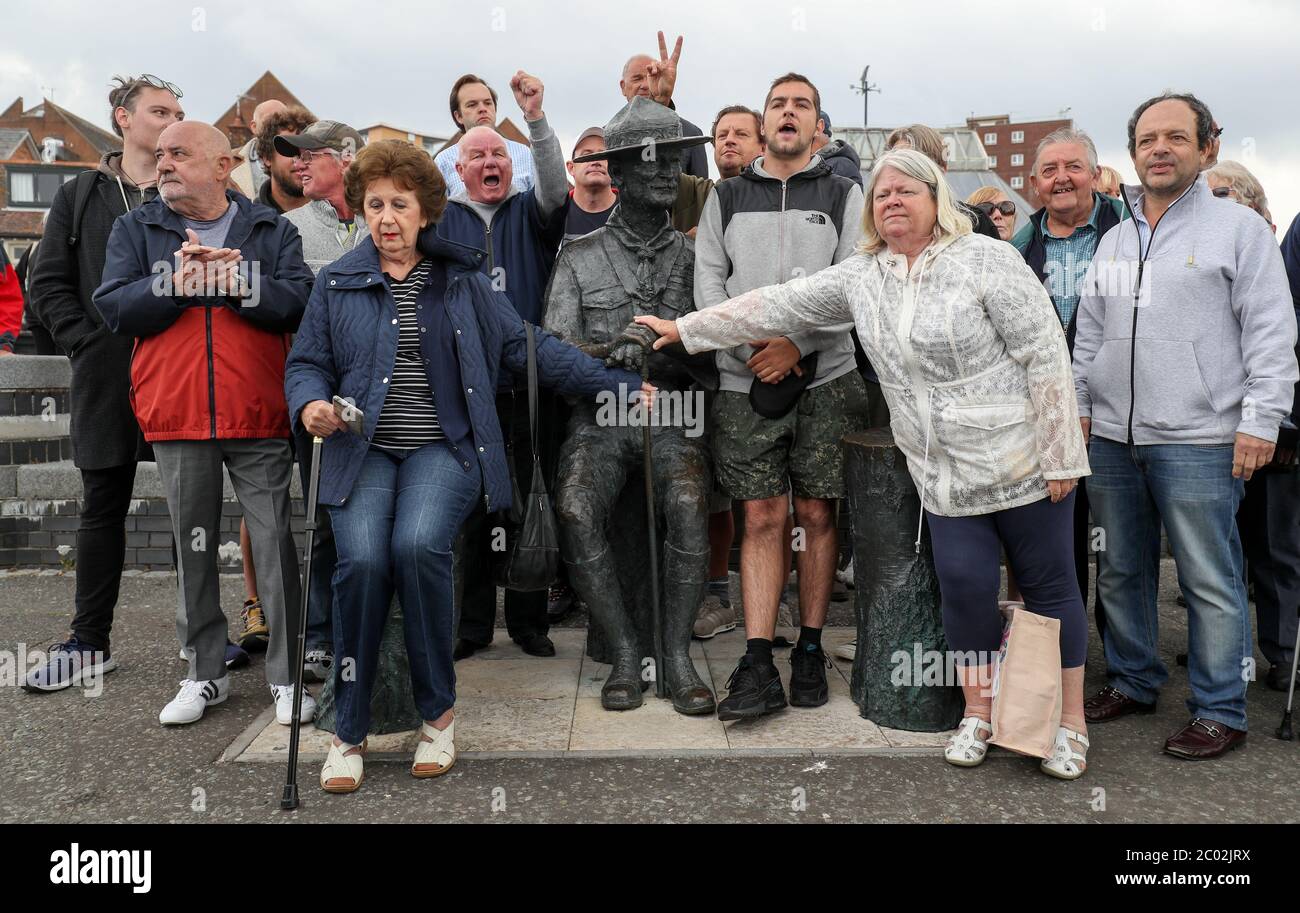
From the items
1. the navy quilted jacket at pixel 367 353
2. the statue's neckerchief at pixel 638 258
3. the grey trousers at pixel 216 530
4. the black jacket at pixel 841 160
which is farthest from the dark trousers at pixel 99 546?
the black jacket at pixel 841 160

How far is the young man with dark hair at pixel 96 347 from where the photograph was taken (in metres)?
4.54

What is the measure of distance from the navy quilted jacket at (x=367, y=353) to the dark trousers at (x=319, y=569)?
29cm

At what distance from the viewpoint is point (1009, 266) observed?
357 centimetres

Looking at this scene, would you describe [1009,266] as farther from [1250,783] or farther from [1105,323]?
[1250,783]

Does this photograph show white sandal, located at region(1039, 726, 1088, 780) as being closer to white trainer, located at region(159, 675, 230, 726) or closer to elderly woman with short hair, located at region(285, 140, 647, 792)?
elderly woman with short hair, located at region(285, 140, 647, 792)

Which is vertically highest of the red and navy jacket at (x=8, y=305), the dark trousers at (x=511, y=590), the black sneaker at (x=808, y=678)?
the red and navy jacket at (x=8, y=305)

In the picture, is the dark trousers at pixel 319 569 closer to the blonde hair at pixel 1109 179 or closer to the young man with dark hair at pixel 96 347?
the young man with dark hair at pixel 96 347

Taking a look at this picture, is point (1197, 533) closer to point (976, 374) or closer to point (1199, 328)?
point (1199, 328)

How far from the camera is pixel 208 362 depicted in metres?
4.01

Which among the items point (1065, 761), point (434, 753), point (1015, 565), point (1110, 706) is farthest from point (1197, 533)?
point (434, 753)

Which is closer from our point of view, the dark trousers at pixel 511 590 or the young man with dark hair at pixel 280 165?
the dark trousers at pixel 511 590

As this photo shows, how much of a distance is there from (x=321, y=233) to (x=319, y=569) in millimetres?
1681

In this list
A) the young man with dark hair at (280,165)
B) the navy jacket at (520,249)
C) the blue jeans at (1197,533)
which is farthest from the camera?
the young man with dark hair at (280,165)

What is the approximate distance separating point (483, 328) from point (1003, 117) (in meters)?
74.5
